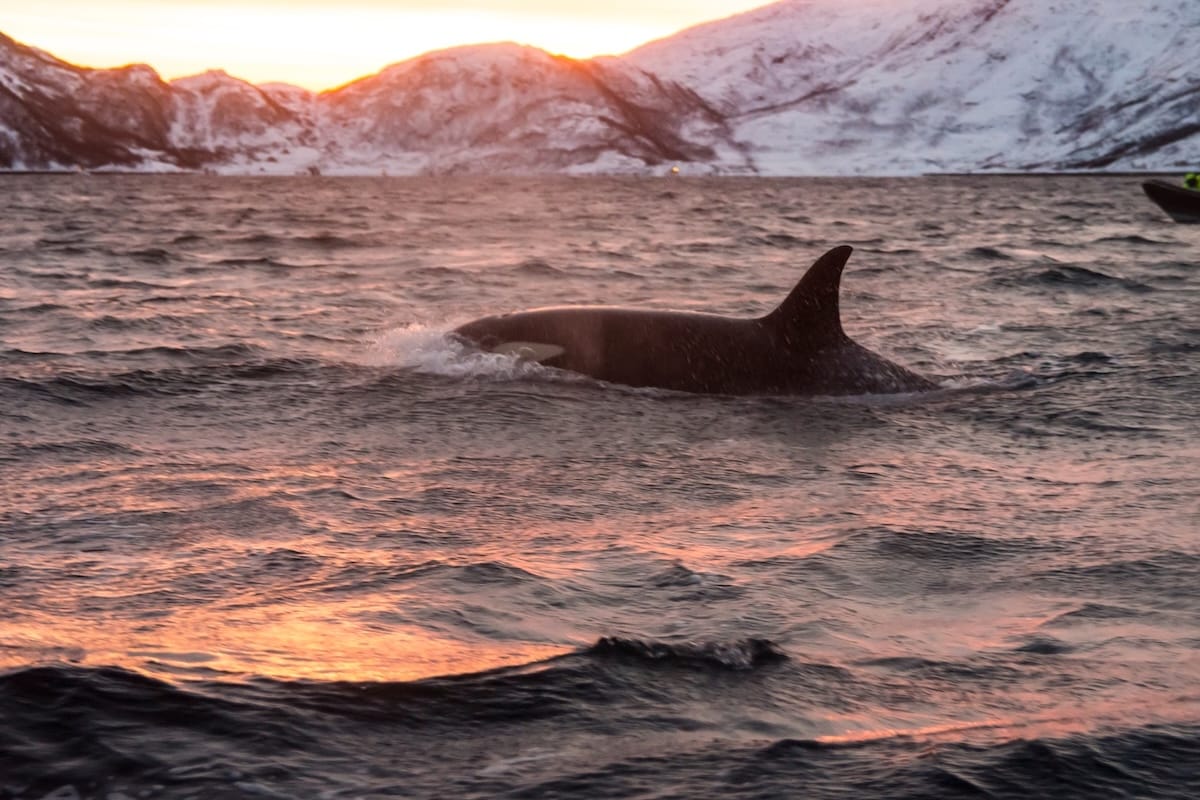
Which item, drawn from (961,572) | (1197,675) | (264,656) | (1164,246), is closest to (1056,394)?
(961,572)

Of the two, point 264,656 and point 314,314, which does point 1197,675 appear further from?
point 314,314

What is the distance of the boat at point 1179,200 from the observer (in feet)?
135

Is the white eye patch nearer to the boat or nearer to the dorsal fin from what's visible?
the dorsal fin

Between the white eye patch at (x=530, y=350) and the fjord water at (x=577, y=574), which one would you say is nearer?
the fjord water at (x=577, y=574)

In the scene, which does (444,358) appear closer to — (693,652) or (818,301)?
(818,301)

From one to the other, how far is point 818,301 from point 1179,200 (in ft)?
105

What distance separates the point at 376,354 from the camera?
52.1 feet

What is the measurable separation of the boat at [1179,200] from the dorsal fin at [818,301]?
102 ft

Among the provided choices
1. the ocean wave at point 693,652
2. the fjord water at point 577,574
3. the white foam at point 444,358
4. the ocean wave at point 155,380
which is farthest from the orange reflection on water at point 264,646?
the white foam at point 444,358

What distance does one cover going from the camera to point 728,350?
13641 millimetres

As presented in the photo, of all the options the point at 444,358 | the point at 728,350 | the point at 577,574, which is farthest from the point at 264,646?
the point at 444,358

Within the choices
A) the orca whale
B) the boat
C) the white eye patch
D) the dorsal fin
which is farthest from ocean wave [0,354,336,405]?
the boat

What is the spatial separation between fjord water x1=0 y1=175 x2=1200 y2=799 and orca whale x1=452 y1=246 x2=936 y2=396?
33 cm

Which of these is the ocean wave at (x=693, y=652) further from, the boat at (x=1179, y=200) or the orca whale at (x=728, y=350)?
the boat at (x=1179, y=200)
